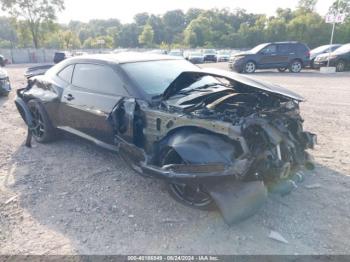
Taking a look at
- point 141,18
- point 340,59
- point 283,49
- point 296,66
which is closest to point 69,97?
point 283,49

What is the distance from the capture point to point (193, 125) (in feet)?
9.66

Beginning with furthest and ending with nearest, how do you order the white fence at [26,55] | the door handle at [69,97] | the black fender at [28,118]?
the white fence at [26,55] < the black fender at [28,118] < the door handle at [69,97]

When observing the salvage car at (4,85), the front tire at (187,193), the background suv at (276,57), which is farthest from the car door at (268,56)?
the front tire at (187,193)

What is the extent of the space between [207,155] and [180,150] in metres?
0.28

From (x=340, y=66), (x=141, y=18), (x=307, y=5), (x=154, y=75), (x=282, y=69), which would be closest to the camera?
(x=154, y=75)

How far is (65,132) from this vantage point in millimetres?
4633

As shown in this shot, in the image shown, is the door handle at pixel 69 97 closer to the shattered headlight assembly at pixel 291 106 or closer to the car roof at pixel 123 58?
the car roof at pixel 123 58

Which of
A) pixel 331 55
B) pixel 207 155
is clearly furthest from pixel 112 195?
pixel 331 55

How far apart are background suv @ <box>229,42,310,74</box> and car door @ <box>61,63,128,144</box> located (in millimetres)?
12948

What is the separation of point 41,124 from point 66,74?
1.07 m

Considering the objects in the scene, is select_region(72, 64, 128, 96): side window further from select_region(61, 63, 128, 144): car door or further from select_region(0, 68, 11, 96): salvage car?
select_region(0, 68, 11, 96): salvage car

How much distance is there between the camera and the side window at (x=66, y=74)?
178 inches

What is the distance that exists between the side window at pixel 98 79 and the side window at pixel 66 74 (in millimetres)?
114

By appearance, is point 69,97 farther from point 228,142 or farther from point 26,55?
point 26,55
